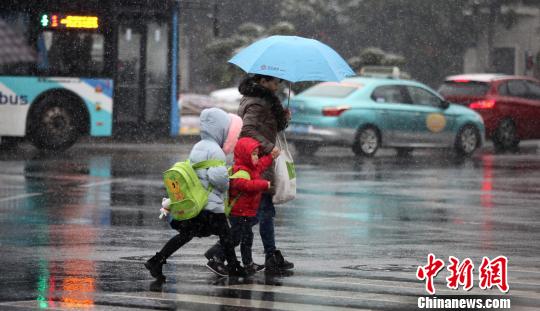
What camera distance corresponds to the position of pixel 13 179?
717 inches

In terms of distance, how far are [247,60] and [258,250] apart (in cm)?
200

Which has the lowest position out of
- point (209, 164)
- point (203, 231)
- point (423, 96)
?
point (203, 231)

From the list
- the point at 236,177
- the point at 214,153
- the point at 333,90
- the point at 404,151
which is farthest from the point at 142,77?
the point at 214,153

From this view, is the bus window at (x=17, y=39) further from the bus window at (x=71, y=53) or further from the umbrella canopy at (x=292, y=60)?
the umbrella canopy at (x=292, y=60)

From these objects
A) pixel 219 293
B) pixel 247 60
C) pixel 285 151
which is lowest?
pixel 219 293

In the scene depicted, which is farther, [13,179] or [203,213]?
[13,179]

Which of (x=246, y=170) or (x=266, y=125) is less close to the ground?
(x=266, y=125)

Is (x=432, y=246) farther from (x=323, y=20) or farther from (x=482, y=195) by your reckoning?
(x=323, y=20)

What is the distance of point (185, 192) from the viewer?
9266mm

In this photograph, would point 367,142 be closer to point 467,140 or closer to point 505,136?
point 467,140

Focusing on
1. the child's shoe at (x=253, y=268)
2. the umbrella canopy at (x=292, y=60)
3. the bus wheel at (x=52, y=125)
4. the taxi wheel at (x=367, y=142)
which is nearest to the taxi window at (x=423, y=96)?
the taxi wheel at (x=367, y=142)

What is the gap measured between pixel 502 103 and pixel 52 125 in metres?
9.69

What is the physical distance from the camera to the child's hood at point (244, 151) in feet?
31.8

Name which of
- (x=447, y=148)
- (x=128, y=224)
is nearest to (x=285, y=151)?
(x=128, y=224)
